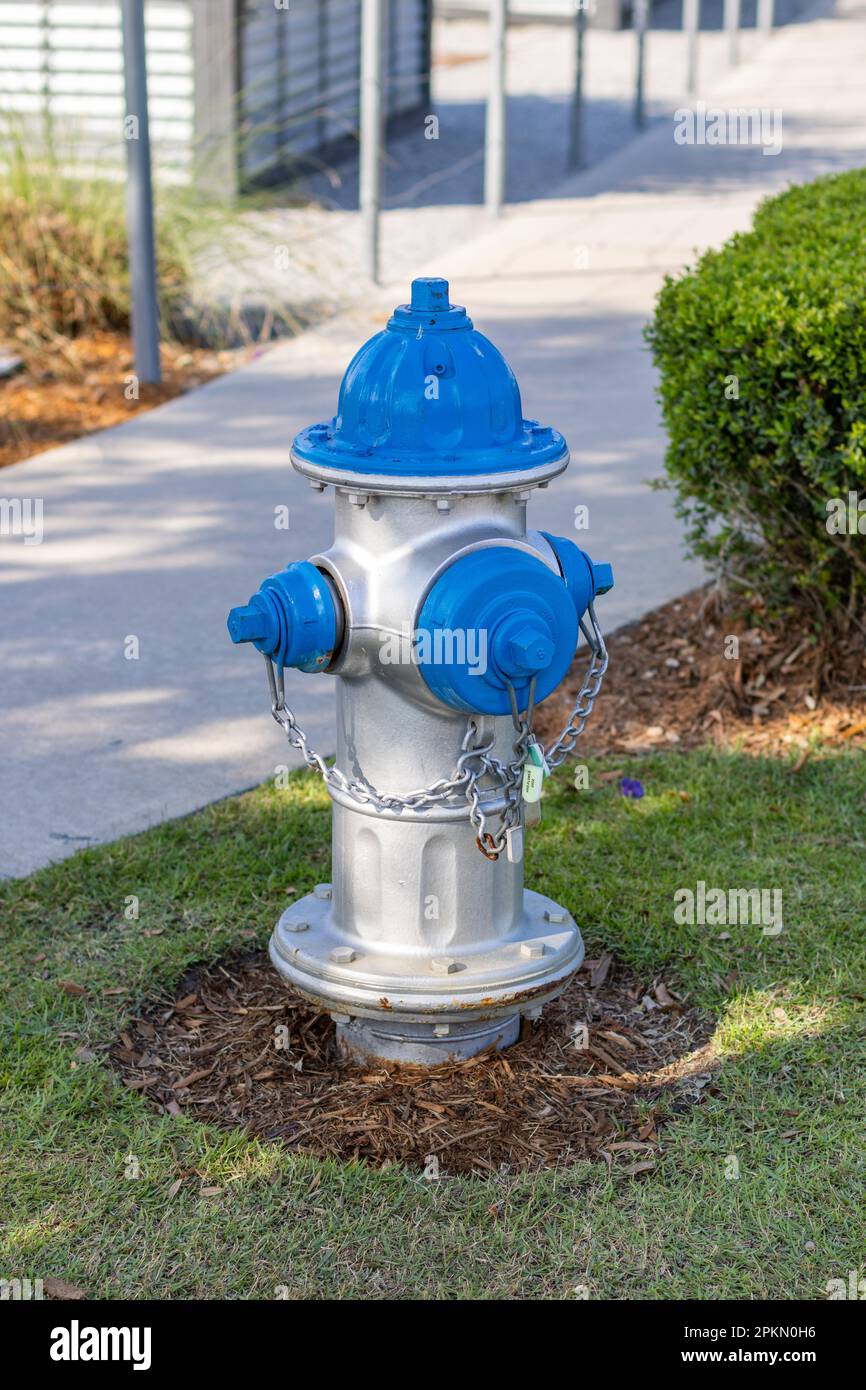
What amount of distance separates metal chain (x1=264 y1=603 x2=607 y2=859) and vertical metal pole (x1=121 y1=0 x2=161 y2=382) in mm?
4874

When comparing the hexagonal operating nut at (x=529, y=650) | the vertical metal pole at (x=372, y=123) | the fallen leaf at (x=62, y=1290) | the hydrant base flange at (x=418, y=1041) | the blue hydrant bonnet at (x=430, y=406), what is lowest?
the fallen leaf at (x=62, y=1290)

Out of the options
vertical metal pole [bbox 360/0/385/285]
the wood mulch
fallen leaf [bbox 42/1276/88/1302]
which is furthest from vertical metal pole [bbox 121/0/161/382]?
fallen leaf [bbox 42/1276/88/1302]

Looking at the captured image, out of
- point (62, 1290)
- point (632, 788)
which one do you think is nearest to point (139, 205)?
point (632, 788)

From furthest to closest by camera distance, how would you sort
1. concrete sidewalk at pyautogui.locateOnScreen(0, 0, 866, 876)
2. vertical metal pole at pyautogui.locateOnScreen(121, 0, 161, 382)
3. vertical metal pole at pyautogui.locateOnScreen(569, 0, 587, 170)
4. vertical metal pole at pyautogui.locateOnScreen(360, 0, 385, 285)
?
1. vertical metal pole at pyautogui.locateOnScreen(569, 0, 587, 170)
2. vertical metal pole at pyautogui.locateOnScreen(360, 0, 385, 285)
3. vertical metal pole at pyautogui.locateOnScreen(121, 0, 161, 382)
4. concrete sidewalk at pyautogui.locateOnScreen(0, 0, 866, 876)

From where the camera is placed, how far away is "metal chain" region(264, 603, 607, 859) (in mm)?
3139

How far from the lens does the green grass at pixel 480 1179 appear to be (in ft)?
9.51

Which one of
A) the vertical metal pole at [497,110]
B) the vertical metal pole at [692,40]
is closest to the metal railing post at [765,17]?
the vertical metal pole at [692,40]

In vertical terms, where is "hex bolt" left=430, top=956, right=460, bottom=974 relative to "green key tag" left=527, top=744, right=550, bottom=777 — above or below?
below

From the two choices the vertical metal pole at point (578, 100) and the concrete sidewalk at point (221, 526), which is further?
the vertical metal pole at point (578, 100)

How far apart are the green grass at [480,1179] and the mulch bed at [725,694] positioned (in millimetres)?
514

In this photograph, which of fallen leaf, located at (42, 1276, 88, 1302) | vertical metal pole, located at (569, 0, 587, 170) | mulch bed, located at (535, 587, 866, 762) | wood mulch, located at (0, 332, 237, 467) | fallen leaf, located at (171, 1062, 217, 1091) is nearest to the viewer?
fallen leaf, located at (42, 1276, 88, 1302)

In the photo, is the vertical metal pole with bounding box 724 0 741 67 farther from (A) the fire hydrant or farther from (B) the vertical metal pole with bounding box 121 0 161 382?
(A) the fire hydrant

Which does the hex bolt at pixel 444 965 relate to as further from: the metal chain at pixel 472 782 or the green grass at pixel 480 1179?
the green grass at pixel 480 1179

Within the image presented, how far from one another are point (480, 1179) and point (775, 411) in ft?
8.11
